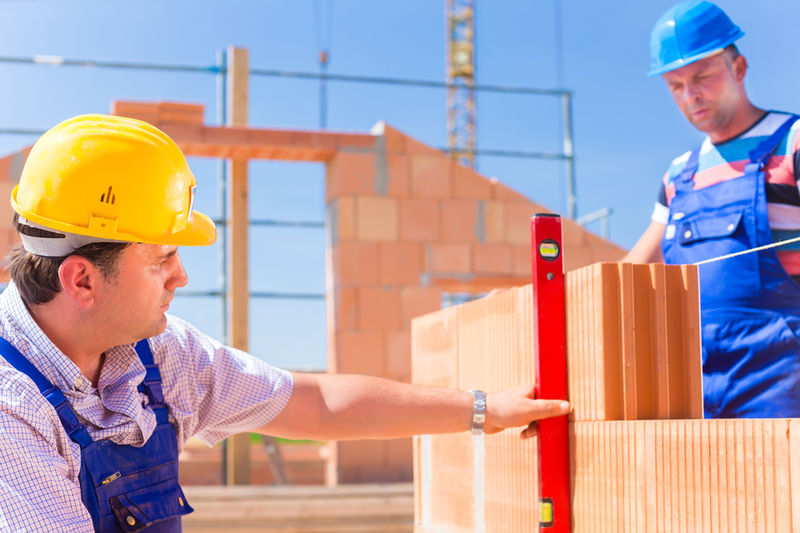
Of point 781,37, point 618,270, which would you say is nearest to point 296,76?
point 781,37

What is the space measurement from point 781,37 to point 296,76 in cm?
620

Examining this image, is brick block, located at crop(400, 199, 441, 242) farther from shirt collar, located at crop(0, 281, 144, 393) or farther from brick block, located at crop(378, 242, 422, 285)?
shirt collar, located at crop(0, 281, 144, 393)

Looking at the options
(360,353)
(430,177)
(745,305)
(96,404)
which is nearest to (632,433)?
(745,305)

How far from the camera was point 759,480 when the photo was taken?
1.34 metres

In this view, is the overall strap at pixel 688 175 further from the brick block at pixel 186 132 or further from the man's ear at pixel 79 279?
the brick block at pixel 186 132

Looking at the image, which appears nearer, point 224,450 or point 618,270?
point 618,270

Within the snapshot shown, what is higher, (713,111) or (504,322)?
(713,111)

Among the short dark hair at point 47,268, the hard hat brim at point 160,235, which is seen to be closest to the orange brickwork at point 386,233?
the hard hat brim at point 160,235

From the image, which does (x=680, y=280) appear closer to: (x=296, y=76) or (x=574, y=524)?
(x=574, y=524)

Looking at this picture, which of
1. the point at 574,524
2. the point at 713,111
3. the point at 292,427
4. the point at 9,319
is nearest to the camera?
the point at 9,319

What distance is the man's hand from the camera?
5.91 feet

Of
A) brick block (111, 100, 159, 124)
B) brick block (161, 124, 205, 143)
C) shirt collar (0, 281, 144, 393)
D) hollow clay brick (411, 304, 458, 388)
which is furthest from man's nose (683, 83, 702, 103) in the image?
brick block (111, 100, 159, 124)

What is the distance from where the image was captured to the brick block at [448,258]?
24.4ft

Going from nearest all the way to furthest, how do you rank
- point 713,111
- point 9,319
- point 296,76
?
1. point 9,319
2. point 713,111
3. point 296,76
